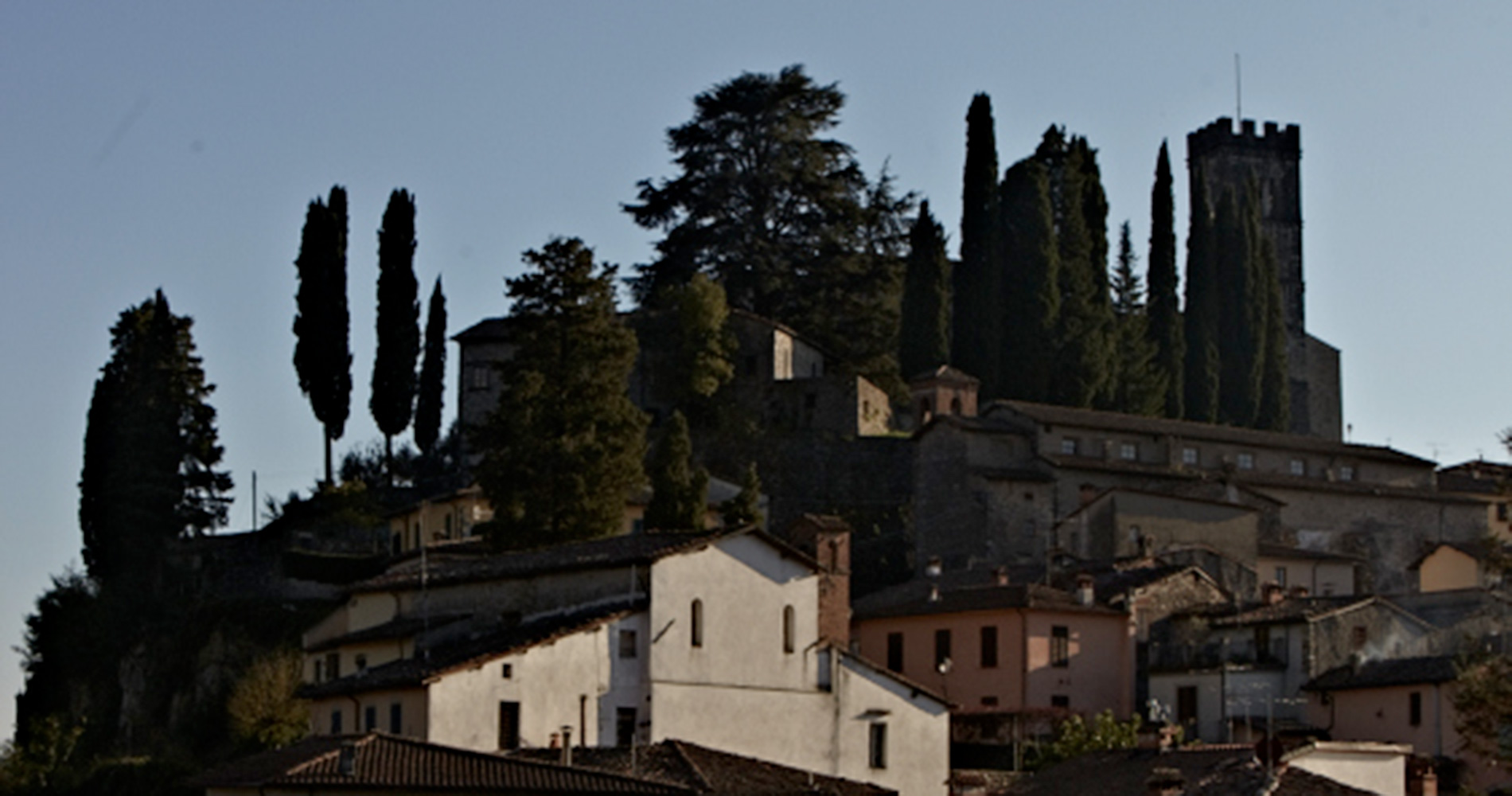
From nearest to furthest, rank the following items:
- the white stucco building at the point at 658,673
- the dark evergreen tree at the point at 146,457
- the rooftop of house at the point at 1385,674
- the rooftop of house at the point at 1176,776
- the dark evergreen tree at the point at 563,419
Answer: the rooftop of house at the point at 1176,776 → the white stucco building at the point at 658,673 → the rooftop of house at the point at 1385,674 → the dark evergreen tree at the point at 563,419 → the dark evergreen tree at the point at 146,457

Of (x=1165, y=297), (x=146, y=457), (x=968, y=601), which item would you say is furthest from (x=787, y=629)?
(x=1165, y=297)

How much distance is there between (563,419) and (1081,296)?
2627 cm

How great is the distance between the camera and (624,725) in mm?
45000

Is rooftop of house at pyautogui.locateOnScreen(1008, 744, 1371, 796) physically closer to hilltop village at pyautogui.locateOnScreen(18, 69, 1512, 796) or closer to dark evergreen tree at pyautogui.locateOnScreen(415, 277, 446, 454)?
hilltop village at pyautogui.locateOnScreen(18, 69, 1512, 796)

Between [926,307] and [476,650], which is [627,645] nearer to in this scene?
[476,650]

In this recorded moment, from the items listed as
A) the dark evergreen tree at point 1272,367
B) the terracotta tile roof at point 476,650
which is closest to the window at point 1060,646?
the terracotta tile roof at point 476,650

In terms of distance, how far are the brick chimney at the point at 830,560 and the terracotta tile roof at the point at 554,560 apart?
6525 mm

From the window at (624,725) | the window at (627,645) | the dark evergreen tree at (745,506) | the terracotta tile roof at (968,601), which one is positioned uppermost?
the dark evergreen tree at (745,506)

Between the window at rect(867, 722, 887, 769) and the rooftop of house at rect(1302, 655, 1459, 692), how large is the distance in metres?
11.1

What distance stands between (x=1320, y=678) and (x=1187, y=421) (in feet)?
96.9

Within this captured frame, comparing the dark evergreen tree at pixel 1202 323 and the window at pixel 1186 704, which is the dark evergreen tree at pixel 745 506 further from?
the dark evergreen tree at pixel 1202 323

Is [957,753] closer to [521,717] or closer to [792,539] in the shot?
[792,539]

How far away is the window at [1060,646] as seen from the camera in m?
57.7

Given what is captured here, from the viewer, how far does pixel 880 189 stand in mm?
90938
